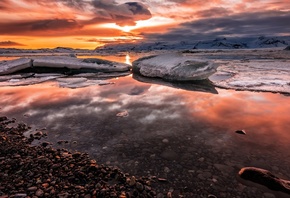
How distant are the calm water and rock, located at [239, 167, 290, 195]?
12cm

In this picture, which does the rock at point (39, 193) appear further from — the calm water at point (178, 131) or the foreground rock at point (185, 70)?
the foreground rock at point (185, 70)

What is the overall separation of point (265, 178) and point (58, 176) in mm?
2221

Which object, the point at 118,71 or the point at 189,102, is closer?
the point at 189,102

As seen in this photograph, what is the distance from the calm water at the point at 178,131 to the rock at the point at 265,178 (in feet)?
0.40

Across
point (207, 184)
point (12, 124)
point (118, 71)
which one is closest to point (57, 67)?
point (118, 71)

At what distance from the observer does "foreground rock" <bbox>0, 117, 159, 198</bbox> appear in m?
2.12

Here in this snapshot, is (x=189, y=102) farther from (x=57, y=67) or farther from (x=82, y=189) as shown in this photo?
(x=57, y=67)

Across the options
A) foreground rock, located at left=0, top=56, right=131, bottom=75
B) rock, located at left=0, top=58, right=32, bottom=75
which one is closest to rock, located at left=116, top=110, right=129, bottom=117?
foreground rock, located at left=0, top=56, right=131, bottom=75

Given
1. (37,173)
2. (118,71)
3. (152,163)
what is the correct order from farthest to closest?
1. (118,71)
2. (152,163)
3. (37,173)

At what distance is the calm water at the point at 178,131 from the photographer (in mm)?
2493

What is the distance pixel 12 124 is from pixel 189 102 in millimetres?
3864

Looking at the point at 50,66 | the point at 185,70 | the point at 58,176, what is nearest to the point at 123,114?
the point at 58,176

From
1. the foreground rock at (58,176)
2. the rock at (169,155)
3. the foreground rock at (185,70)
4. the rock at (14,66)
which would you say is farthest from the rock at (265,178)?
the rock at (14,66)

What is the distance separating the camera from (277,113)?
14.6 feet
